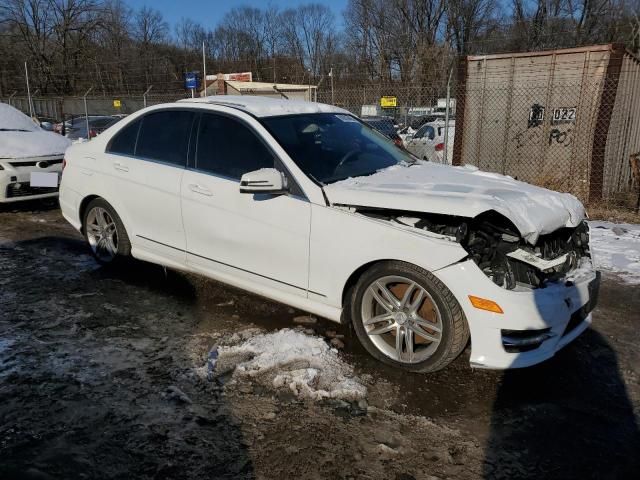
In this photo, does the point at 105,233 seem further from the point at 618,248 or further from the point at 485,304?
the point at 618,248

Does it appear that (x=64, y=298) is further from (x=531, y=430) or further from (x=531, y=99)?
(x=531, y=99)

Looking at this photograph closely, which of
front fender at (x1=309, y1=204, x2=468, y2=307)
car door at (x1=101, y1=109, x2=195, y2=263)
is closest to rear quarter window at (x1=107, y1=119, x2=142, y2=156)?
car door at (x1=101, y1=109, x2=195, y2=263)

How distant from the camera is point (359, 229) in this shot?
10.7ft

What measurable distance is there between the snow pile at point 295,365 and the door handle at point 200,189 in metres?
1.15

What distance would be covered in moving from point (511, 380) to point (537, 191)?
1.28 m

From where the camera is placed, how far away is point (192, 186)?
13.4 feet

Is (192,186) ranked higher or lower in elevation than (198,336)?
higher

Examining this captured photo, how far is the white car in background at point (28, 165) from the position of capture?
7164mm

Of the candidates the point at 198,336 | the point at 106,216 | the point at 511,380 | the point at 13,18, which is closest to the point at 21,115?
the point at 106,216

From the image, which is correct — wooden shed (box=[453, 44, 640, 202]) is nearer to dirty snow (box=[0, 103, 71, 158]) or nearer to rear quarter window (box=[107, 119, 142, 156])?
rear quarter window (box=[107, 119, 142, 156])

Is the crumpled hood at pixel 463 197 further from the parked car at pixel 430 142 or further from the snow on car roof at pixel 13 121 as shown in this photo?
the parked car at pixel 430 142

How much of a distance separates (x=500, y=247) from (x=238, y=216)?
1830 mm

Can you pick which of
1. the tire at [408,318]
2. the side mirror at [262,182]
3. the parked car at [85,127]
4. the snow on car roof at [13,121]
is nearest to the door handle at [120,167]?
the side mirror at [262,182]

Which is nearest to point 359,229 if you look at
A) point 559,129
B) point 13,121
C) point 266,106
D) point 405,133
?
point 266,106
